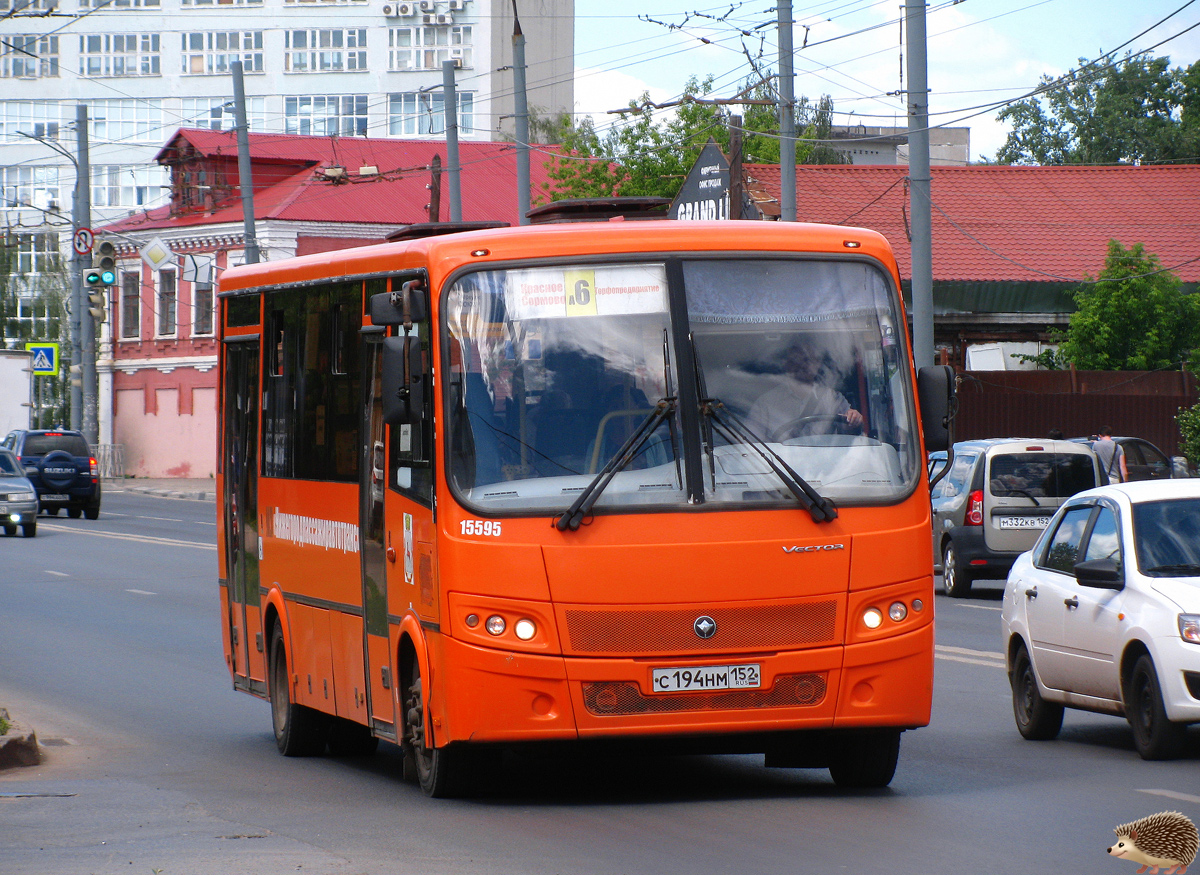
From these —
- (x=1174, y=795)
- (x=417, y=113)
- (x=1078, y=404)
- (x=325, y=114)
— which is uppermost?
(x=325, y=114)

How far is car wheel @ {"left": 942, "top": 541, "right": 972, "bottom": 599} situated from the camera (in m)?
23.2

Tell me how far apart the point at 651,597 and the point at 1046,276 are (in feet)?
125

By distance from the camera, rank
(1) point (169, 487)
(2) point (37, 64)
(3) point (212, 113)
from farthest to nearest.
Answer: (2) point (37, 64) → (3) point (212, 113) → (1) point (169, 487)

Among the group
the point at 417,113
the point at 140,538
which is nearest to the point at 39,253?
the point at 417,113

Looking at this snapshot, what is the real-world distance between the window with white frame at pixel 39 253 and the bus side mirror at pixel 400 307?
7739 centimetres

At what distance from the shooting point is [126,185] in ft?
355

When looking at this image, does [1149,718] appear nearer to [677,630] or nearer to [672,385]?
[677,630]

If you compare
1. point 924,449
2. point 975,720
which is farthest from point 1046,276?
point 924,449

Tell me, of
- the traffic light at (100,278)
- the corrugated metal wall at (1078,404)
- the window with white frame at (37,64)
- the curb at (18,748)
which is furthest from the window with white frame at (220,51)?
the curb at (18,748)

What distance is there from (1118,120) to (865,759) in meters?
76.7

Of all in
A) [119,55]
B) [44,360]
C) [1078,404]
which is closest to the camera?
[1078,404]

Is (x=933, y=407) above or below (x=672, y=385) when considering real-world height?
below

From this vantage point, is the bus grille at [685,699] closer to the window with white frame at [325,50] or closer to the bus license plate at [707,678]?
the bus license plate at [707,678]

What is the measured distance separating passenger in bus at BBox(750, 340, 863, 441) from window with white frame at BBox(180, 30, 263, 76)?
10078 cm
